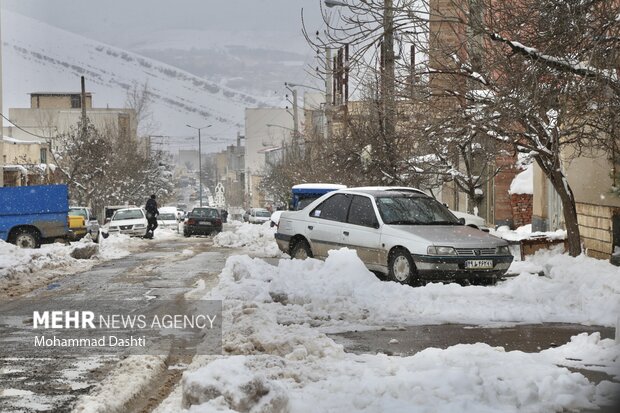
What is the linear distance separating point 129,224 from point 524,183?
1779 cm

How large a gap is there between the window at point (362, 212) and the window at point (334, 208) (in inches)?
6.4

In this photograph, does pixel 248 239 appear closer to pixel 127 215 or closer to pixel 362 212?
pixel 127 215

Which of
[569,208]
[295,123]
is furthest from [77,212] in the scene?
[569,208]

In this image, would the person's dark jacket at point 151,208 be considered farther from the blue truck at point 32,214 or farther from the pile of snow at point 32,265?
the pile of snow at point 32,265

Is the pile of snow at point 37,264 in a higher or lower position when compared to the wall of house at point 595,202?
lower

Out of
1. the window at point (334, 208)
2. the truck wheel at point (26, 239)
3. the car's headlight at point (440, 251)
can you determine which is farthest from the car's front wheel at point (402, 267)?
the truck wheel at point (26, 239)

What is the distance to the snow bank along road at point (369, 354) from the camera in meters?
6.68

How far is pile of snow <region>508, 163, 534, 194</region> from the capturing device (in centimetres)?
3388

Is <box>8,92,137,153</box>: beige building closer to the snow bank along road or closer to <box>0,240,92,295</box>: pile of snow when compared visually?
<box>0,240,92,295</box>: pile of snow

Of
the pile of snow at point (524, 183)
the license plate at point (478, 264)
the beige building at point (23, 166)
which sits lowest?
the license plate at point (478, 264)

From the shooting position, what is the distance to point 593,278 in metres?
14.4

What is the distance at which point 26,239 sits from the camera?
29.2 meters

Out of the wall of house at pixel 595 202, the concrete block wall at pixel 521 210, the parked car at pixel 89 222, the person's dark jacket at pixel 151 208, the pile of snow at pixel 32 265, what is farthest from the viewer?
the person's dark jacket at pixel 151 208

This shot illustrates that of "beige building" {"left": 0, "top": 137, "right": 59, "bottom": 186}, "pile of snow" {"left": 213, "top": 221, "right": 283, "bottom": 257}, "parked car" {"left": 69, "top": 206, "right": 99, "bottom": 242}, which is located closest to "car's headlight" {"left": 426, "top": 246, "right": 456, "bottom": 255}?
"pile of snow" {"left": 213, "top": 221, "right": 283, "bottom": 257}
